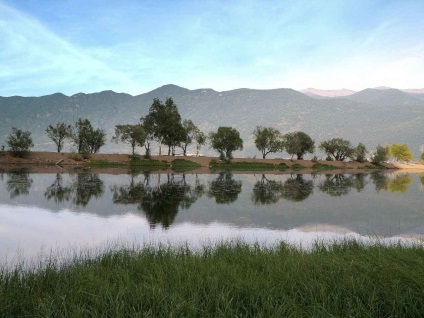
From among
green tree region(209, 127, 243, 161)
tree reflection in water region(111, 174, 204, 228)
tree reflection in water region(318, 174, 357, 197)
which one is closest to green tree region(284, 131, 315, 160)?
green tree region(209, 127, 243, 161)

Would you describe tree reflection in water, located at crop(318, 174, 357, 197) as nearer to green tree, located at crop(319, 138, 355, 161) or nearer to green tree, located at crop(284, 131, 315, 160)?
green tree, located at crop(284, 131, 315, 160)

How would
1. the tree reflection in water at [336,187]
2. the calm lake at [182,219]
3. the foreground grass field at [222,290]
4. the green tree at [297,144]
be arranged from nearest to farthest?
the foreground grass field at [222,290]
the calm lake at [182,219]
the tree reflection in water at [336,187]
the green tree at [297,144]

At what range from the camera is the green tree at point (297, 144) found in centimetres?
13812

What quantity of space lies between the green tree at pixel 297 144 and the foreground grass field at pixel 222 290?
130801 millimetres

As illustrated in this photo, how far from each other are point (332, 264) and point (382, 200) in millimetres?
29917

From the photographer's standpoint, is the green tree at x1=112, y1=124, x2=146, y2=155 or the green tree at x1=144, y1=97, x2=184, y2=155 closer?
the green tree at x1=112, y1=124, x2=146, y2=155

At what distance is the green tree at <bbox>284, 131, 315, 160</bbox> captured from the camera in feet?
453

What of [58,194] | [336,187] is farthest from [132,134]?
[58,194]

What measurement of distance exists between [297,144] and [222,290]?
13522cm

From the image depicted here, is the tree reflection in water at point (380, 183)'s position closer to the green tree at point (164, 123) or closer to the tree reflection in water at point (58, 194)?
the tree reflection in water at point (58, 194)

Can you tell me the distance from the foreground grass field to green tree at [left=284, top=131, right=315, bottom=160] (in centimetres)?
13080

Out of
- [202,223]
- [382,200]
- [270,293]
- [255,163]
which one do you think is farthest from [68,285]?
[255,163]

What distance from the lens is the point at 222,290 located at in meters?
7.27

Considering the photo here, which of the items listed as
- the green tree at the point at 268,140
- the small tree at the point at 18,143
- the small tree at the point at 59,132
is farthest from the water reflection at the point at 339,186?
the small tree at the point at 59,132
